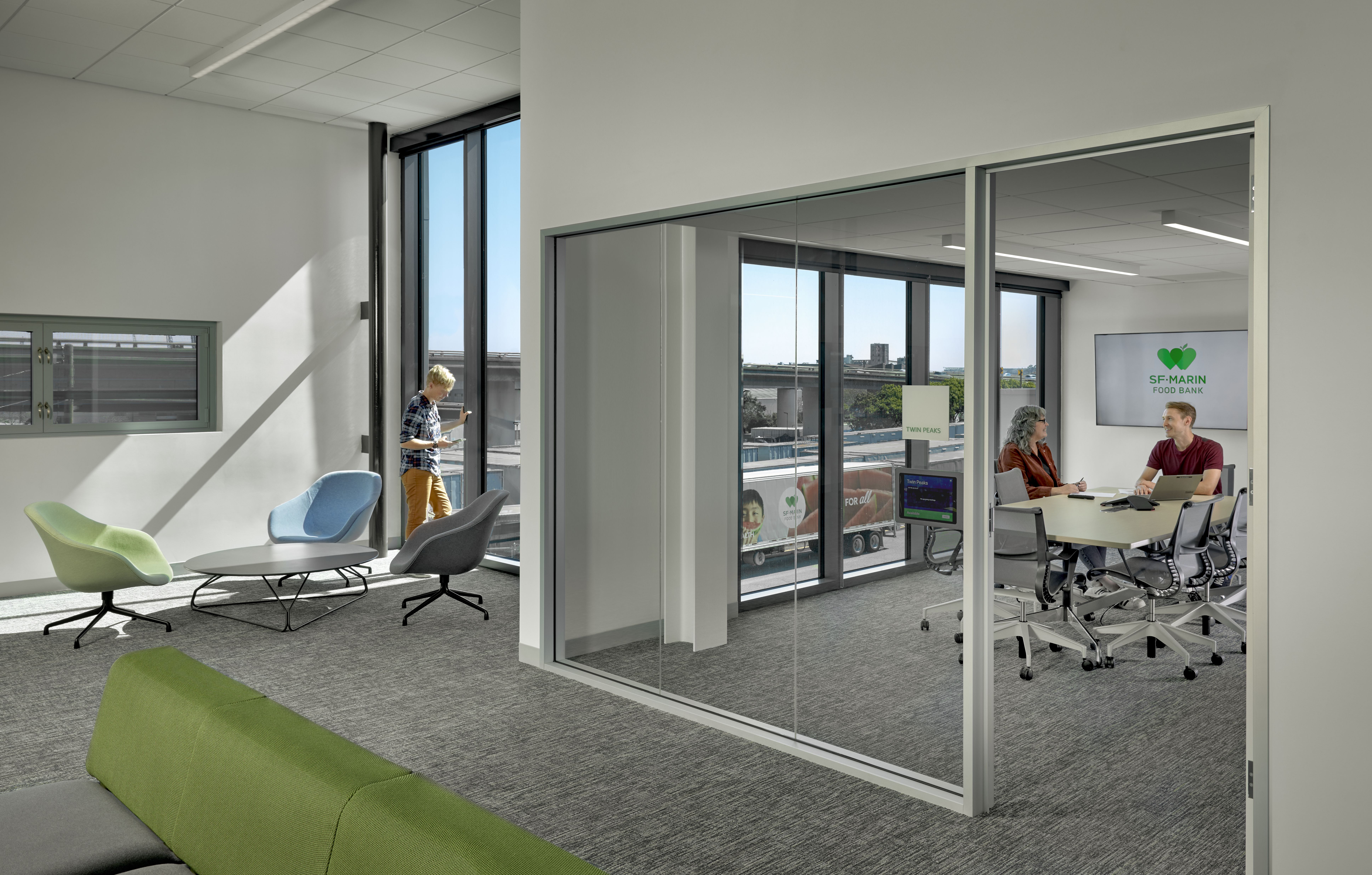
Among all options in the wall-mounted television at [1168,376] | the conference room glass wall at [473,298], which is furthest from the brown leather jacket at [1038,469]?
the conference room glass wall at [473,298]

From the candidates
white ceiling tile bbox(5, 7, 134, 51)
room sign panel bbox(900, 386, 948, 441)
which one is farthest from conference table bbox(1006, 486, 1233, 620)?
white ceiling tile bbox(5, 7, 134, 51)

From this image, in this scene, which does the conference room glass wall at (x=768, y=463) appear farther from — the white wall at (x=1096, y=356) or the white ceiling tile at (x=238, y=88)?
the white ceiling tile at (x=238, y=88)

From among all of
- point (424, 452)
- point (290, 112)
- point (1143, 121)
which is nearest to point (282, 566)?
point (424, 452)

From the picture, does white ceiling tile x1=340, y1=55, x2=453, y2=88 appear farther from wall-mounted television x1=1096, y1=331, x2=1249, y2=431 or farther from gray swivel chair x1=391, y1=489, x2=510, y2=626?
wall-mounted television x1=1096, y1=331, x2=1249, y2=431

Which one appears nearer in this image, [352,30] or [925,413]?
[925,413]

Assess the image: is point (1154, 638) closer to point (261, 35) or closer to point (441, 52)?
point (441, 52)

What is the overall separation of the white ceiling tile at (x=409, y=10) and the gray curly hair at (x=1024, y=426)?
12.4ft

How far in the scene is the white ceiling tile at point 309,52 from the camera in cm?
623

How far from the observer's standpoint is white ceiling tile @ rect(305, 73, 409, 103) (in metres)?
6.97

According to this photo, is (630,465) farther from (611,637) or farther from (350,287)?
(350,287)

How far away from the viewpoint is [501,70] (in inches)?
263

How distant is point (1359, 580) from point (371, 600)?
5718 mm

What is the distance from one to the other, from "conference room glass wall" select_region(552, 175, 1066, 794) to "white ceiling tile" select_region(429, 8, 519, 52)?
1.61 metres

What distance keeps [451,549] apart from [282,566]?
0.98 meters
